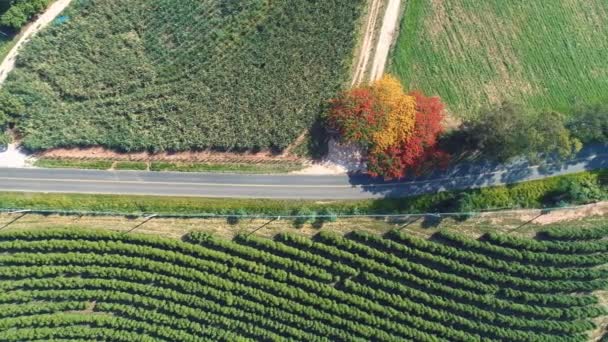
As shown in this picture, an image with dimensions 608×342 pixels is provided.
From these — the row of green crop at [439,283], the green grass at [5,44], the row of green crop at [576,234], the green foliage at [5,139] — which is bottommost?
the row of green crop at [439,283]

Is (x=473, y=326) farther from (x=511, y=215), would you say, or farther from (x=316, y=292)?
(x=316, y=292)

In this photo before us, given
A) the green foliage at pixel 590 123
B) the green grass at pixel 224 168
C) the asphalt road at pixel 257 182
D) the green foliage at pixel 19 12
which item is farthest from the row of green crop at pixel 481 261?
the green foliage at pixel 19 12

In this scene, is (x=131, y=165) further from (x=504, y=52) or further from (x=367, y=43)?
(x=504, y=52)

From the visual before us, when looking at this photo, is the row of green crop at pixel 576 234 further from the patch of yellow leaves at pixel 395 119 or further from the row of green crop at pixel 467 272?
the patch of yellow leaves at pixel 395 119

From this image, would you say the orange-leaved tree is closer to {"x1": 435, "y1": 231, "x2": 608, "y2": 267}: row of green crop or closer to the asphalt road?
the asphalt road

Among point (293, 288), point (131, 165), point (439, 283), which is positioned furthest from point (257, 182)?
point (439, 283)

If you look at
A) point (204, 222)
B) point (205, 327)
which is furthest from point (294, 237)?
point (205, 327)
